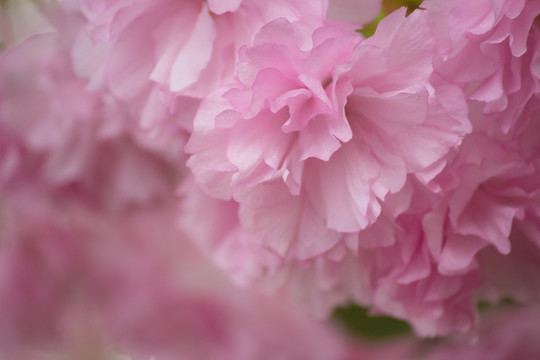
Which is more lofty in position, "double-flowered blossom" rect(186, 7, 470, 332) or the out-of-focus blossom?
"double-flowered blossom" rect(186, 7, 470, 332)

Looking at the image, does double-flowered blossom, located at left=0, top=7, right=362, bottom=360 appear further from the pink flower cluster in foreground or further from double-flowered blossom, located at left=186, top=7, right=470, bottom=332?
double-flowered blossom, located at left=186, top=7, right=470, bottom=332

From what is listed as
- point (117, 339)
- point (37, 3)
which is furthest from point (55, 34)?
point (117, 339)

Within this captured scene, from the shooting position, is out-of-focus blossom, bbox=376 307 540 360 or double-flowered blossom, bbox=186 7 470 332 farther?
out-of-focus blossom, bbox=376 307 540 360

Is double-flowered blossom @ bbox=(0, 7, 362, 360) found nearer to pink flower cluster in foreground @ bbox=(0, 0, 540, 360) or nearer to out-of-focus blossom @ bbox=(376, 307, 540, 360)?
pink flower cluster in foreground @ bbox=(0, 0, 540, 360)

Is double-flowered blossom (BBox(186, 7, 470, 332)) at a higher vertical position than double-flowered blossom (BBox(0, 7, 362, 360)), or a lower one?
higher

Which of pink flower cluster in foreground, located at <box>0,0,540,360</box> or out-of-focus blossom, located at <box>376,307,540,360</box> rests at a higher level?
pink flower cluster in foreground, located at <box>0,0,540,360</box>

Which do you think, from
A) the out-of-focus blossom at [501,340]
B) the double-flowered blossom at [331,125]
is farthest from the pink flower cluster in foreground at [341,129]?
the out-of-focus blossom at [501,340]

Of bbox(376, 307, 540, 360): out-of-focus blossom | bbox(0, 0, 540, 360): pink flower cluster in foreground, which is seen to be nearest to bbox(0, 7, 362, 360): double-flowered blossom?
bbox(0, 0, 540, 360): pink flower cluster in foreground

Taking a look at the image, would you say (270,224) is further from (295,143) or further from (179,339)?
(179,339)

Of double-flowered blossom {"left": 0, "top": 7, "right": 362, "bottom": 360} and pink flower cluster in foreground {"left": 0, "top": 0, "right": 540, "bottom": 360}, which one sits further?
double-flowered blossom {"left": 0, "top": 7, "right": 362, "bottom": 360}

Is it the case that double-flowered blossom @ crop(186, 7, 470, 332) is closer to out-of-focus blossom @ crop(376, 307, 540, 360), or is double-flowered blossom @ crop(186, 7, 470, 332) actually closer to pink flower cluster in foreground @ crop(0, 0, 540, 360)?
pink flower cluster in foreground @ crop(0, 0, 540, 360)

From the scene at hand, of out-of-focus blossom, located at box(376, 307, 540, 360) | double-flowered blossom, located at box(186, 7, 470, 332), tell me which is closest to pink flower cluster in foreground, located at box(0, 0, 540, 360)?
double-flowered blossom, located at box(186, 7, 470, 332)
